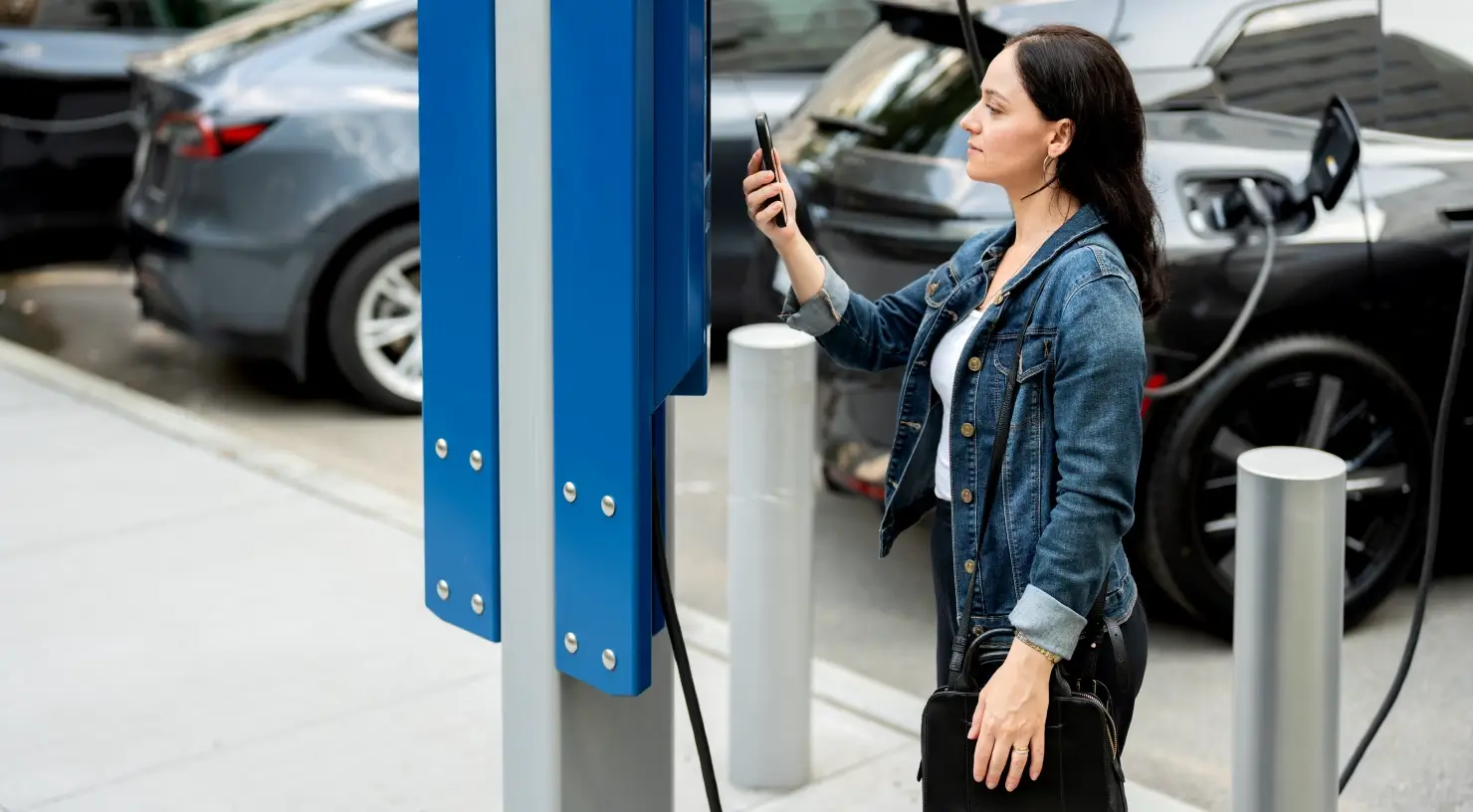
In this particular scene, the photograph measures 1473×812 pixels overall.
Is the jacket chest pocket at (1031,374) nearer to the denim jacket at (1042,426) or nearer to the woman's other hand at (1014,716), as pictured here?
the denim jacket at (1042,426)

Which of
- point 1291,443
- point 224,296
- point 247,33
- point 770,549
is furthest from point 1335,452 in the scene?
point 247,33

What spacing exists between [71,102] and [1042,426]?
7850 millimetres

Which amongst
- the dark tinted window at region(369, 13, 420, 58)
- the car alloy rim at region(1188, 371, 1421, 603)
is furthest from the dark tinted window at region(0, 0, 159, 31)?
the car alloy rim at region(1188, 371, 1421, 603)

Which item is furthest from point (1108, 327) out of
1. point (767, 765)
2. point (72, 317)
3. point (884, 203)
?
point (72, 317)

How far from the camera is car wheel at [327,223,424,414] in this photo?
22.6 ft

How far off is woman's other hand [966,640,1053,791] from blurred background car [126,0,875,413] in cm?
449

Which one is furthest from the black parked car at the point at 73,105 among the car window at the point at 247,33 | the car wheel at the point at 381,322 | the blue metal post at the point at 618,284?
the blue metal post at the point at 618,284

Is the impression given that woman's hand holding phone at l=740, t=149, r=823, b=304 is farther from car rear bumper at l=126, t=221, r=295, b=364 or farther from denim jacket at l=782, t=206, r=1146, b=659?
car rear bumper at l=126, t=221, r=295, b=364

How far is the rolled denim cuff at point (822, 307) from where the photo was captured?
2.62m

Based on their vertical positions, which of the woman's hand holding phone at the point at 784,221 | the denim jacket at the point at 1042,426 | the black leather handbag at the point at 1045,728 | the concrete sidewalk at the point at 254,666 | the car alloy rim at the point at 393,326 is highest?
the woman's hand holding phone at the point at 784,221

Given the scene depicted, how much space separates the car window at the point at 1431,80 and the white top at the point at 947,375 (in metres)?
2.53

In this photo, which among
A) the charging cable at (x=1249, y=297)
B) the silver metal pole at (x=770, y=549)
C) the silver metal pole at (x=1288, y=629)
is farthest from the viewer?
the charging cable at (x=1249, y=297)

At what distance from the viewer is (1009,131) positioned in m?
2.39

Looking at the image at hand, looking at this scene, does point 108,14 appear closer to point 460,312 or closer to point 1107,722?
point 460,312
